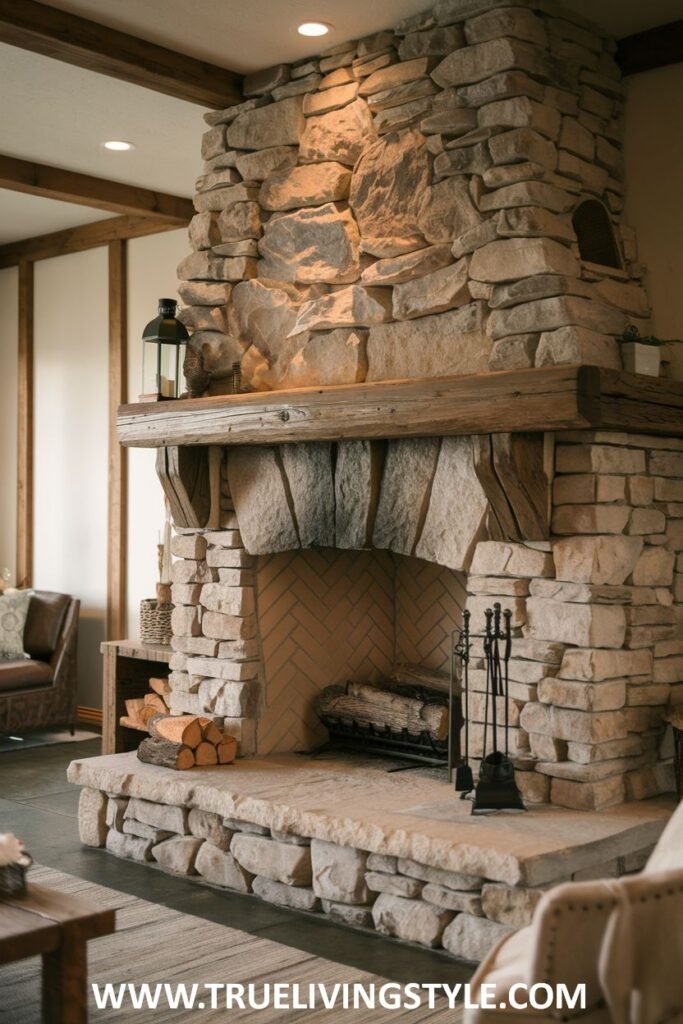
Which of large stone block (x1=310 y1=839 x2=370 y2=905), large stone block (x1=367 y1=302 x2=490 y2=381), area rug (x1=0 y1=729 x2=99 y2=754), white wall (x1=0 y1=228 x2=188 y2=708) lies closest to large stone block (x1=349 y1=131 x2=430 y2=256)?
large stone block (x1=367 y1=302 x2=490 y2=381)

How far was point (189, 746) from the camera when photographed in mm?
4387

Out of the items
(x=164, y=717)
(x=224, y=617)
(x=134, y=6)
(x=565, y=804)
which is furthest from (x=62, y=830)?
(x=134, y=6)

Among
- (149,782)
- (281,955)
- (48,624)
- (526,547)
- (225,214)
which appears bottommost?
(281,955)

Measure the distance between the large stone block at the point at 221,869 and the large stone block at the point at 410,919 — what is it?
57 centimetres

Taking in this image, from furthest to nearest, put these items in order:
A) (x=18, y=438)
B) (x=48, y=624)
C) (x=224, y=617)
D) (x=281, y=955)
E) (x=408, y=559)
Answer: (x=18, y=438) < (x=48, y=624) < (x=408, y=559) < (x=224, y=617) < (x=281, y=955)

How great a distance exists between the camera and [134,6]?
3.92 metres

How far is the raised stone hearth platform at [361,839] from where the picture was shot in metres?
3.35

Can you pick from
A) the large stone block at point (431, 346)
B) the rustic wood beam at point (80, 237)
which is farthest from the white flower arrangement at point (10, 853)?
the rustic wood beam at point (80, 237)

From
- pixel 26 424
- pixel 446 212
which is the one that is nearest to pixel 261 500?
pixel 446 212

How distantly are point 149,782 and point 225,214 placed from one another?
216 cm

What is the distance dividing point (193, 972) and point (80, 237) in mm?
4866

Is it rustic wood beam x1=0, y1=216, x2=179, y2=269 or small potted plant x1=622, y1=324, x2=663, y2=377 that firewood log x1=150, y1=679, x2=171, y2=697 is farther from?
small potted plant x1=622, y1=324, x2=663, y2=377

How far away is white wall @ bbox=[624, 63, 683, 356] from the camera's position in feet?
13.1

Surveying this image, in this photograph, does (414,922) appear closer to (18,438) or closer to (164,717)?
(164,717)
